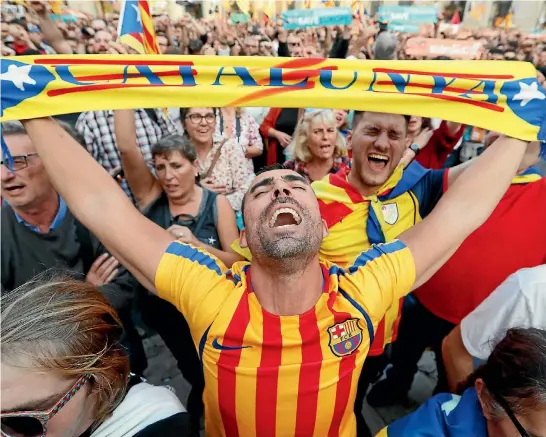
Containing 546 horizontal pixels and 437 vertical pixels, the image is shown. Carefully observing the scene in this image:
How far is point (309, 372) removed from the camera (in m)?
1.41

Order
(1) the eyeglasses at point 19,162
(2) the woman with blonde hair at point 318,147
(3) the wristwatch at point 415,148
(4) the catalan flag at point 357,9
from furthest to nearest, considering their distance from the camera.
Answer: (4) the catalan flag at point 357,9 < (2) the woman with blonde hair at point 318,147 < (3) the wristwatch at point 415,148 < (1) the eyeglasses at point 19,162

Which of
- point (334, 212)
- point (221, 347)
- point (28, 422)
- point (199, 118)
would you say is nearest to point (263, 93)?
point (334, 212)

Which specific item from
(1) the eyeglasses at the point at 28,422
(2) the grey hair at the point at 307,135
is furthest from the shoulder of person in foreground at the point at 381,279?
(2) the grey hair at the point at 307,135

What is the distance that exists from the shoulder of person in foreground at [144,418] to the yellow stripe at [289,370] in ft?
1.17

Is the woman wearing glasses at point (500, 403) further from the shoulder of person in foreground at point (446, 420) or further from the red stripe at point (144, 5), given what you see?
the red stripe at point (144, 5)

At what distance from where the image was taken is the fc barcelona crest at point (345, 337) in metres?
1.44

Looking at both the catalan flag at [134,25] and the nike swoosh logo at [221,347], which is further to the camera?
the catalan flag at [134,25]

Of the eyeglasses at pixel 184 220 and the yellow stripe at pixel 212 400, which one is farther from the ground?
the eyeglasses at pixel 184 220

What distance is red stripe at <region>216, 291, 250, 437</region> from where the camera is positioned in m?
Answer: 1.41

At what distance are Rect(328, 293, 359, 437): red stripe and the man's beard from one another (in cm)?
23

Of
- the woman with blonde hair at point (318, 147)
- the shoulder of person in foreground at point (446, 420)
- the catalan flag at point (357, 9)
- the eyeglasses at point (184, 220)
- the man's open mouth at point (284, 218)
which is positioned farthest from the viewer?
the catalan flag at point (357, 9)

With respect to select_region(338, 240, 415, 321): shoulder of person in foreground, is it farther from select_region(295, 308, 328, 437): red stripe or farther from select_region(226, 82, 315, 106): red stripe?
select_region(226, 82, 315, 106): red stripe

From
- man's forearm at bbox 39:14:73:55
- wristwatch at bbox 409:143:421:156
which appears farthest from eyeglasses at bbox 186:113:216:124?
wristwatch at bbox 409:143:421:156

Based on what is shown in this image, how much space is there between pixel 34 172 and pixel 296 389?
160 centimetres
